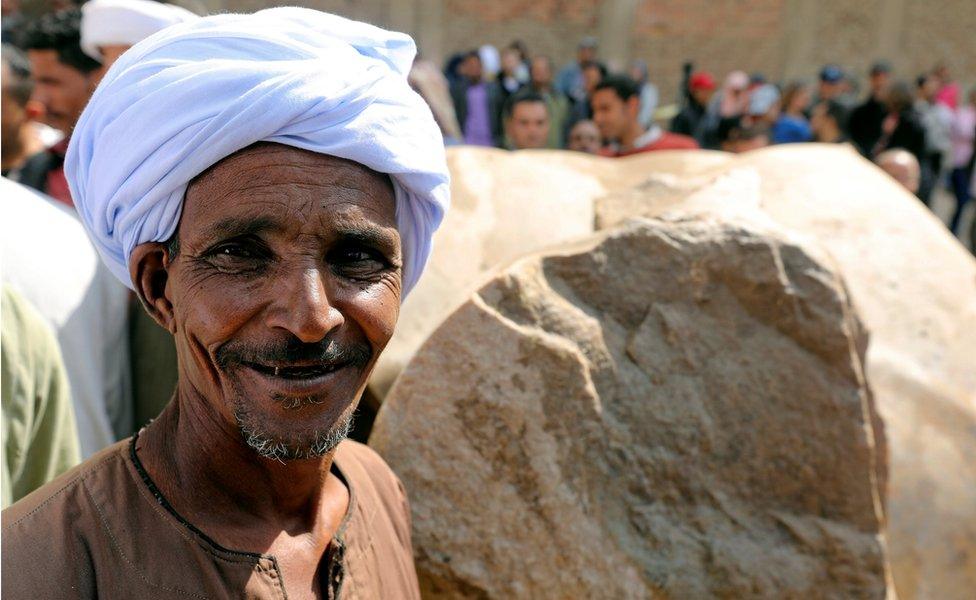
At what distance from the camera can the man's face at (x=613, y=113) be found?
5719 millimetres

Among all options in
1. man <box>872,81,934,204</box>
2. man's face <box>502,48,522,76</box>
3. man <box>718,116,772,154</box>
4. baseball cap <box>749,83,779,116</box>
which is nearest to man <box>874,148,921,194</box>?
man <box>718,116,772,154</box>

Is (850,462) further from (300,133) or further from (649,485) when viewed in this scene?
(300,133)

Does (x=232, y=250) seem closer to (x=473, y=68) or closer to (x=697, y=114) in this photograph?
(x=697, y=114)

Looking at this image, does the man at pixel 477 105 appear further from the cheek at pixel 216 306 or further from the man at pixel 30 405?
the cheek at pixel 216 306

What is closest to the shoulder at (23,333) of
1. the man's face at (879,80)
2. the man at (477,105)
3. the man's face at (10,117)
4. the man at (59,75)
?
the man at (59,75)

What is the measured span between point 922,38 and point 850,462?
667 inches

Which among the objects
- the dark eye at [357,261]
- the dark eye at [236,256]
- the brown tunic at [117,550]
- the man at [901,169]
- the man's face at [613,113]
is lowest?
the man at [901,169]

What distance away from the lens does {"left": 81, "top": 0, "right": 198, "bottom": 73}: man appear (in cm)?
335

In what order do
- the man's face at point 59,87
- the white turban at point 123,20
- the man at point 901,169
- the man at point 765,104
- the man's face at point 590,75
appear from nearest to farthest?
the white turban at point 123,20 → the man's face at point 59,87 → the man at point 901,169 → the man at point 765,104 → the man's face at point 590,75

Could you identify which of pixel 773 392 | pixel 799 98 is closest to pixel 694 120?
pixel 799 98

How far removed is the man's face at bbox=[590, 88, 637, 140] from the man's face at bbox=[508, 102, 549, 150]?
2.04 feet

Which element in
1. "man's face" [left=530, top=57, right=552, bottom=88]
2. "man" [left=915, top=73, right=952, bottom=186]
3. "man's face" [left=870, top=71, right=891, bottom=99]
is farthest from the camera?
"man's face" [left=530, top=57, right=552, bottom=88]

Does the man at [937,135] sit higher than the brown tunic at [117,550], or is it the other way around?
the brown tunic at [117,550]

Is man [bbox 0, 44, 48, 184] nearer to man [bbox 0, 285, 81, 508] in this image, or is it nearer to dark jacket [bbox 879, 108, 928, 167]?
man [bbox 0, 285, 81, 508]
